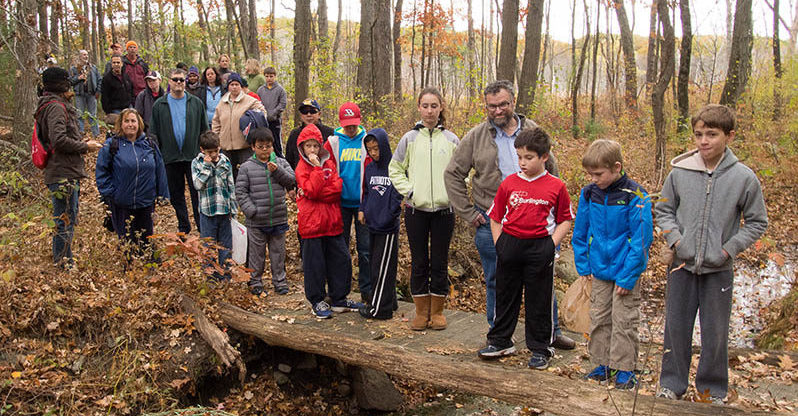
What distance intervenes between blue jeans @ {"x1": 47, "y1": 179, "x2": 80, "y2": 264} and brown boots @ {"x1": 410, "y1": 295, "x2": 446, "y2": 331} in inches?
143

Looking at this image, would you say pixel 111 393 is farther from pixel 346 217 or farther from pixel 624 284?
pixel 624 284

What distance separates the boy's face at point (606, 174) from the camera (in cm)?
413

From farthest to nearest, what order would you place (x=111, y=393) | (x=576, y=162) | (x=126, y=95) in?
(x=576, y=162)
(x=126, y=95)
(x=111, y=393)

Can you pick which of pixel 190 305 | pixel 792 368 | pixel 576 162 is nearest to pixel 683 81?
pixel 576 162

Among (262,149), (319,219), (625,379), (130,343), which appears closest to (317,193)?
(319,219)

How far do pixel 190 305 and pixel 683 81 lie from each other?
521 inches

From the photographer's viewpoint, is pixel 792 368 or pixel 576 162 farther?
pixel 576 162

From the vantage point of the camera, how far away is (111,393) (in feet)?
15.5

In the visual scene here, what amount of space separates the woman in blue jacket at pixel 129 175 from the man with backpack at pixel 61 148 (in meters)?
0.23

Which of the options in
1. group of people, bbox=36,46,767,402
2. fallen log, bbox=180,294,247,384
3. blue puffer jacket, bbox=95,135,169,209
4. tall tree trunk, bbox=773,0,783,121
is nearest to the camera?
group of people, bbox=36,46,767,402

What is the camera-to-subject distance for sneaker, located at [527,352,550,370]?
468 cm

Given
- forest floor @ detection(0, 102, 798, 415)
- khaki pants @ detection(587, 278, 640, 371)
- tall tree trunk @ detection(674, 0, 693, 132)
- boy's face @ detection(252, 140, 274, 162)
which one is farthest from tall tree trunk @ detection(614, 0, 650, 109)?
khaki pants @ detection(587, 278, 640, 371)

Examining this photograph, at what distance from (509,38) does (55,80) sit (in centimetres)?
792

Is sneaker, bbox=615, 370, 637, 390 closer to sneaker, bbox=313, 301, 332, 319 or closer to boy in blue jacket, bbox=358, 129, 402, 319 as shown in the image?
boy in blue jacket, bbox=358, 129, 402, 319
